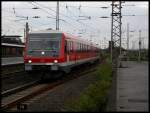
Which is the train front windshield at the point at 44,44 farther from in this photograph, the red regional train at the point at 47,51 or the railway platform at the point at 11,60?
the railway platform at the point at 11,60

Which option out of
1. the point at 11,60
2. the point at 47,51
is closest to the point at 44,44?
the point at 47,51

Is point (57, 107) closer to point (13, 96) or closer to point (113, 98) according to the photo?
point (113, 98)

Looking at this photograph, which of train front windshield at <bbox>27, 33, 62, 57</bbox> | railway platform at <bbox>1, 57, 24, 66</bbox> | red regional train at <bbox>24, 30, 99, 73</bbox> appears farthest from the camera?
railway platform at <bbox>1, 57, 24, 66</bbox>

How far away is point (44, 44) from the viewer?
1989cm

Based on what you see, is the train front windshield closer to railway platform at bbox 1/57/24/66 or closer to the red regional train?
the red regional train

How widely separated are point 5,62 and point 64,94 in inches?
811

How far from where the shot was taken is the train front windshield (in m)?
19.6

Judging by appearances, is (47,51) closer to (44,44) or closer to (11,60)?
(44,44)

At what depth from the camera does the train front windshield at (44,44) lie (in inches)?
771

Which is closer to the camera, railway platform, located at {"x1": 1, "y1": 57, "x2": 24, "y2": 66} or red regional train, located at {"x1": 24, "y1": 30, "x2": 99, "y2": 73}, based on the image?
red regional train, located at {"x1": 24, "y1": 30, "x2": 99, "y2": 73}

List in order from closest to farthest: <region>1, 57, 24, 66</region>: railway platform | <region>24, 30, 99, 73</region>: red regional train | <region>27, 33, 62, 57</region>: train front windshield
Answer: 1. <region>24, 30, 99, 73</region>: red regional train
2. <region>27, 33, 62, 57</region>: train front windshield
3. <region>1, 57, 24, 66</region>: railway platform

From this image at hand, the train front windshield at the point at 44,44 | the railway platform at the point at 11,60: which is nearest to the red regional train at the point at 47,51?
the train front windshield at the point at 44,44

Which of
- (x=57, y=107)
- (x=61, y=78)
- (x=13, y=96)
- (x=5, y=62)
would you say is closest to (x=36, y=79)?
(x=61, y=78)

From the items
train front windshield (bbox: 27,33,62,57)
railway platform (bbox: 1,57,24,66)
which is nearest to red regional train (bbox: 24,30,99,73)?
train front windshield (bbox: 27,33,62,57)
